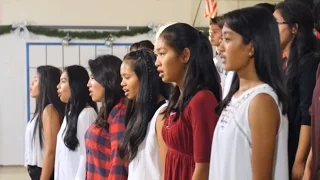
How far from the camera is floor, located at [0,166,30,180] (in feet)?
16.3

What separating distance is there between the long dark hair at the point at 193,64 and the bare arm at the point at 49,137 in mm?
1680

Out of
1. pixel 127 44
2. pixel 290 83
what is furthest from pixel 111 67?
pixel 127 44

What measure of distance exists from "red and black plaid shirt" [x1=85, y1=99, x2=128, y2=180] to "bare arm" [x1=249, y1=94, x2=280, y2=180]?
1029 millimetres

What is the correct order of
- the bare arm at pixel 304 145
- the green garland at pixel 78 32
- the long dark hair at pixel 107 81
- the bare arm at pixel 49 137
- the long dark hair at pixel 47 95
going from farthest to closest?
the green garland at pixel 78 32 → the long dark hair at pixel 47 95 → the bare arm at pixel 49 137 → the long dark hair at pixel 107 81 → the bare arm at pixel 304 145

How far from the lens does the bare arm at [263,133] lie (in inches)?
65.7

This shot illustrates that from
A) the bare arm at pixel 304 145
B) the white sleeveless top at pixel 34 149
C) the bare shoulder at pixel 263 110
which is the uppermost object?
the bare shoulder at pixel 263 110

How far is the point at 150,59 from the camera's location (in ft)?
8.43

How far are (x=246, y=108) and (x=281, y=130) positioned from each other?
5.0 inches

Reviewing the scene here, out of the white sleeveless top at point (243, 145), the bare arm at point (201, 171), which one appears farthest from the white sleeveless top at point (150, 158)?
the white sleeveless top at point (243, 145)

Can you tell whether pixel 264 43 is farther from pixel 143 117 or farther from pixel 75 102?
pixel 75 102

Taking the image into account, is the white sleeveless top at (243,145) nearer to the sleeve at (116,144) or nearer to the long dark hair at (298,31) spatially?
the long dark hair at (298,31)

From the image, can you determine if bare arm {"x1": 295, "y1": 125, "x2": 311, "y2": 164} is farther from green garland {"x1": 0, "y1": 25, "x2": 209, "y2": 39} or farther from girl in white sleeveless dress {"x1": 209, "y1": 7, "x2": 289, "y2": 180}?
green garland {"x1": 0, "y1": 25, "x2": 209, "y2": 39}

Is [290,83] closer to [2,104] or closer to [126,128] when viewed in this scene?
[126,128]

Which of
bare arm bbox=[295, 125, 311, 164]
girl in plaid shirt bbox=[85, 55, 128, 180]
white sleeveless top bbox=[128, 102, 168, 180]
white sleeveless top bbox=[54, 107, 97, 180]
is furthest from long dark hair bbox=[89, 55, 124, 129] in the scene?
bare arm bbox=[295, 125, 311, 164]
